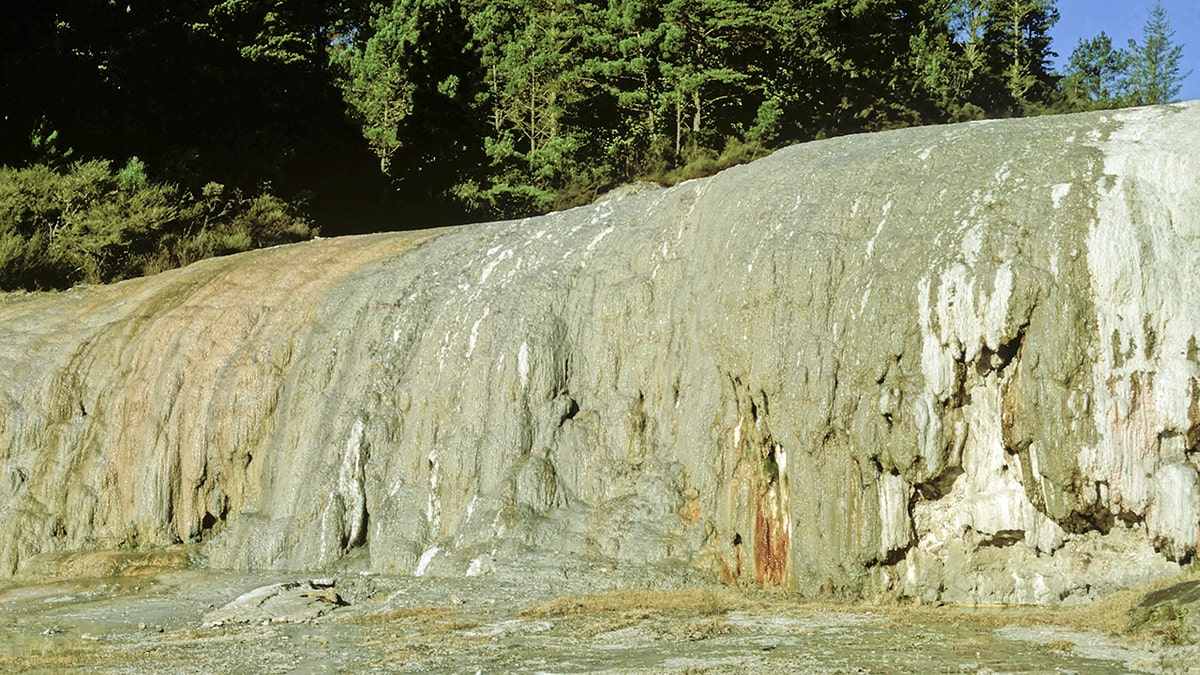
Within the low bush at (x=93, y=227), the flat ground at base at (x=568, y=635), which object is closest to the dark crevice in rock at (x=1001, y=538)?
the flat ground at base at (x=568, y=635)

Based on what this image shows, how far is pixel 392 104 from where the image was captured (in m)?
43.9

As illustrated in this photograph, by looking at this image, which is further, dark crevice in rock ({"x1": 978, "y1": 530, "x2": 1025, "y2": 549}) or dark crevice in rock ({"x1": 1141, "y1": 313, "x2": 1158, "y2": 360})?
dark crevice in rock ({"x1": 978, "y1": 530, "x2": 1025, "y2": 549})

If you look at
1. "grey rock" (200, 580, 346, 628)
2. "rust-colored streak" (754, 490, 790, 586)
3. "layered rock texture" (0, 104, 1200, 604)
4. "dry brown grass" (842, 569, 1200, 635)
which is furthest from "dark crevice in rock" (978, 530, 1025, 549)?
"grey rock" (200, 580, 346, 628)

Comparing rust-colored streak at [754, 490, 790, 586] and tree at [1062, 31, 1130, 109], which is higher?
tree at [1062, 31, 1130, 109]

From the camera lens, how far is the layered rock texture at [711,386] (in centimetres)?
1622

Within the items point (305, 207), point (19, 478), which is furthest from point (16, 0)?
point (19, 478)

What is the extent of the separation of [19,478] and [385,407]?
7372 mm

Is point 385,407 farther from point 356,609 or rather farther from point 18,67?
point 18,67

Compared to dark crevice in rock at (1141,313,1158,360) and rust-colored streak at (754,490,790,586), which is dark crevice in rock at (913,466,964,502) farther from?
dark crevice in rock at (1141,313,1158,360)

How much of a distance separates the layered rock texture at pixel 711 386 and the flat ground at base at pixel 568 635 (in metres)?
1.10

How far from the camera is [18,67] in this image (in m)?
34.7

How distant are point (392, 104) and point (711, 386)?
2689 cm

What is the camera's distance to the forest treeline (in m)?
34.3

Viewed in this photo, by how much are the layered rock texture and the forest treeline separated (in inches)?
283
